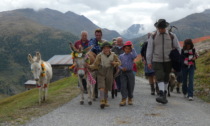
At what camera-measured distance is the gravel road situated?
5.93m

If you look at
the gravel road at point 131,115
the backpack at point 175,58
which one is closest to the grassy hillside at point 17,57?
the gravel road at point 131,115

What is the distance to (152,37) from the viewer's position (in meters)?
7.89

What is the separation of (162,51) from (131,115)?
235cm

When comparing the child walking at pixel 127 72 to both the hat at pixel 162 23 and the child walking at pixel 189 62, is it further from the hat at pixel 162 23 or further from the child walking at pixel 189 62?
the child walking at pixel 189 62

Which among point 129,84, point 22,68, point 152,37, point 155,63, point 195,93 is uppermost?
point 152,37

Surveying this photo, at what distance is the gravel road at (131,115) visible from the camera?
5.93m

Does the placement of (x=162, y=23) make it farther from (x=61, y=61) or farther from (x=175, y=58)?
(x=61, y=61)

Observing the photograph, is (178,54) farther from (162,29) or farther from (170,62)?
(162,29)

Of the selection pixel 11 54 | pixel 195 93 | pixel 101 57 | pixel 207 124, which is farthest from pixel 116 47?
pixel 11 54

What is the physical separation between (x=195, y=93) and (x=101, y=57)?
528 cm

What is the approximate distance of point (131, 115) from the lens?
21.9 ft

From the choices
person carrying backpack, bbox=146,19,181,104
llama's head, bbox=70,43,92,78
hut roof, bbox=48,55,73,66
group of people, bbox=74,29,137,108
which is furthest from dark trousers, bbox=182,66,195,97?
hut roof, bbox=48,55,73,66

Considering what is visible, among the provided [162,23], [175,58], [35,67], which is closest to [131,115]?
[175,58]

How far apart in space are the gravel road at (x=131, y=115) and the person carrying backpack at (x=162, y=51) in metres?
0.70
